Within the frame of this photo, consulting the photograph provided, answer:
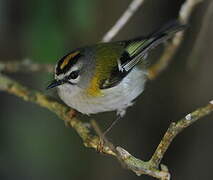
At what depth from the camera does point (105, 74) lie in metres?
3.85

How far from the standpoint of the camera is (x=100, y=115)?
17.3ft

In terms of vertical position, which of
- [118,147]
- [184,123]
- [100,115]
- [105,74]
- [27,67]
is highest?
[27,67]

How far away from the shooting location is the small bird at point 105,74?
357cm

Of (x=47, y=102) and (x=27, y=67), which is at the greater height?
(x=27, y=67)

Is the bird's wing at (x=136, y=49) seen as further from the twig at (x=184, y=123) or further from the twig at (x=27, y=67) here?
the twig at (x=184, y=123)

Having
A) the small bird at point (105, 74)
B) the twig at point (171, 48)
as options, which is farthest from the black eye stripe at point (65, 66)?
the twig at point (171, 48)

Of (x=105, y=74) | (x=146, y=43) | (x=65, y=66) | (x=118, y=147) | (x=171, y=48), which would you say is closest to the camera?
(x=118, y=147)

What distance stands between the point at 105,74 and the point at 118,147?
3.98 ft

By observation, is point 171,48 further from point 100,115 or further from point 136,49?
point 100,115

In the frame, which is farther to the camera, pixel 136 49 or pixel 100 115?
pixel 100 115

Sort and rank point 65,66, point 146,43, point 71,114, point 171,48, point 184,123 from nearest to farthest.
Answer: point 184,123 → point 65,66 → point 71,114 → point 146,43 → point 171,48

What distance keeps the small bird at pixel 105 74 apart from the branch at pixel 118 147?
0.12m

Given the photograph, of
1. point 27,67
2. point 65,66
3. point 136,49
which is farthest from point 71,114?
point 136,49

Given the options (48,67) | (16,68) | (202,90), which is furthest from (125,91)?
(202,90)
